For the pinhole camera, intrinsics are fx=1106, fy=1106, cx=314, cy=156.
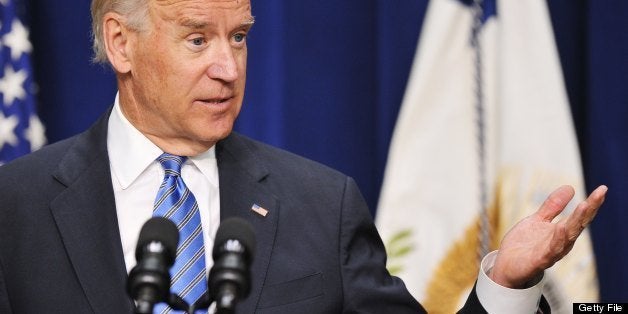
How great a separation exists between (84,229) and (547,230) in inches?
39.4

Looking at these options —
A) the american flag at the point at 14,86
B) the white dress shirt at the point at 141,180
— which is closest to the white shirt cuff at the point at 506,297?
the white dress shirt at the point at 141,180

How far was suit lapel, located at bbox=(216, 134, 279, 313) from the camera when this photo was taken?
96.5 inches

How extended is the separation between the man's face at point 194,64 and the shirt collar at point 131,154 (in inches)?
2.2

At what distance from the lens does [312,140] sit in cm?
368

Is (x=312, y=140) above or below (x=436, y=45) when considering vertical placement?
below

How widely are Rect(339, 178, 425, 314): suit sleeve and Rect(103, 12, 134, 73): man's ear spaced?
61 cm

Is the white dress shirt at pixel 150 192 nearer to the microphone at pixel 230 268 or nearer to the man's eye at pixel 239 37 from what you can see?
the man's eye at pixel 239 37

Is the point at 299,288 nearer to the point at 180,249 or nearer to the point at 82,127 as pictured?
the point at 180,249

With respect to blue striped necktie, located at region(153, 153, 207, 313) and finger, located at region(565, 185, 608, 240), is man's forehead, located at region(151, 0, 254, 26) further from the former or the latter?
finger, located at region(565, 185, 608, 240)

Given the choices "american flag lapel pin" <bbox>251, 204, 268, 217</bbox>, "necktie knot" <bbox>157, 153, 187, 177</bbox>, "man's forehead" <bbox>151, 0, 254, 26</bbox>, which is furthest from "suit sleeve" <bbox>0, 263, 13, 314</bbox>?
"man's forehead" <bbox>151, 0, 254, 26</bbox>

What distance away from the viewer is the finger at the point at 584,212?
7.36 feet

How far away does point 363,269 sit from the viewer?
8.34 feet

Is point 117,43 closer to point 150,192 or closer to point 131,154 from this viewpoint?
point 131,154

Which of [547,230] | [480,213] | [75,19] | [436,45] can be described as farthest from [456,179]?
[75,19]
